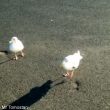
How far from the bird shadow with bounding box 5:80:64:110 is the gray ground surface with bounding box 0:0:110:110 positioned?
3 centimetres

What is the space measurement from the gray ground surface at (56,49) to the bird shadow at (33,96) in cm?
3

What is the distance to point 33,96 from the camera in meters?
8.03

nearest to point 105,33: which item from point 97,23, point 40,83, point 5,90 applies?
point 97,23

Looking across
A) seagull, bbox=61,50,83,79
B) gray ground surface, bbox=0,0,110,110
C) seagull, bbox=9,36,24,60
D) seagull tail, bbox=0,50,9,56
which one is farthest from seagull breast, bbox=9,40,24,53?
seagull, bbox=61,50,83,79

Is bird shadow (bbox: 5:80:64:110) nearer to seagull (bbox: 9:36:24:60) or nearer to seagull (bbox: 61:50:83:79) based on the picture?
seagull (bbox: 61:50:83:79)

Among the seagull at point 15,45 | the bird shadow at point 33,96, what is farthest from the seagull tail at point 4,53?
the bird shadow at point 33,96

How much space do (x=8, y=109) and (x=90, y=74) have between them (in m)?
2.67

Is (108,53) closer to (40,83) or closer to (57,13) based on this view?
(40,83)

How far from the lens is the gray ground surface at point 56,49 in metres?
8.01

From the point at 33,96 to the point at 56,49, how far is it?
2.52 m

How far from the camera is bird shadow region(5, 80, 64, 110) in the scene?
7.75 m

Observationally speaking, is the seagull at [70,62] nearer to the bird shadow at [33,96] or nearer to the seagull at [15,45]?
the bird shadow at [33,96]

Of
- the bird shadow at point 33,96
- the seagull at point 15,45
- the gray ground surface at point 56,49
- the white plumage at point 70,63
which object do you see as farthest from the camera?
the seagull at point 15,45

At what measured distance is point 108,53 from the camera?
9797mm
